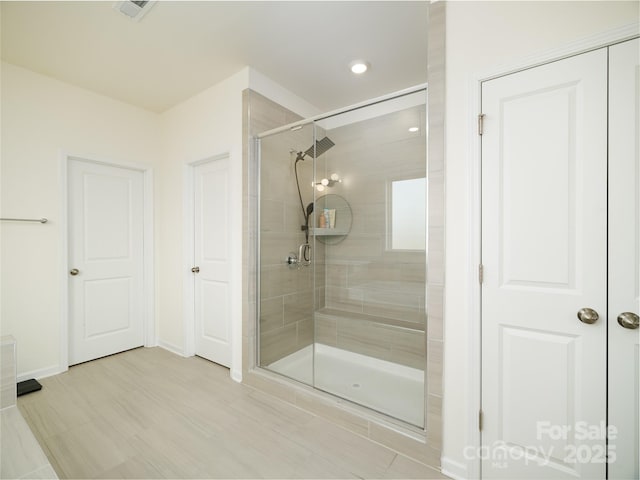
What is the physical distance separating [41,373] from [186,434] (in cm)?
176

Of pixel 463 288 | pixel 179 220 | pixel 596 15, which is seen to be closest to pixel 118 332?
pixel 179 220

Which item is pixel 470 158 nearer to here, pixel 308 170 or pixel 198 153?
pixel 308 170

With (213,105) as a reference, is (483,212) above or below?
below

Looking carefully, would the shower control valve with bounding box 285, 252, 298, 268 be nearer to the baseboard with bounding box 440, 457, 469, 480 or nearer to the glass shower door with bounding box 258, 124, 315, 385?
the glass shower door with bounding box 258, 124, 315, 385

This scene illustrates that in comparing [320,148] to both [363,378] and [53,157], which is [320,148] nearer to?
[363,378]

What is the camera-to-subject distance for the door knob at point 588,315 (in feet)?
3.99

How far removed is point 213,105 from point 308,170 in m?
1.19

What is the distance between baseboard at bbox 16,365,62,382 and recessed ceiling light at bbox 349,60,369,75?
12.5 ft

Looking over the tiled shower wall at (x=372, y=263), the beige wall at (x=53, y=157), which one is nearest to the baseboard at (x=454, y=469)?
the tiled shower wall at (x=372, y=263)

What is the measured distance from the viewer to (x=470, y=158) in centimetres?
147

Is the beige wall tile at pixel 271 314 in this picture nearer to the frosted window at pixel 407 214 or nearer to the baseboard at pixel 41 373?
the frosted window at pixel 407 214

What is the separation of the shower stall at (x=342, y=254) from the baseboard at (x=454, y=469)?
706 mm

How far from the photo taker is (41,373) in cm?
253

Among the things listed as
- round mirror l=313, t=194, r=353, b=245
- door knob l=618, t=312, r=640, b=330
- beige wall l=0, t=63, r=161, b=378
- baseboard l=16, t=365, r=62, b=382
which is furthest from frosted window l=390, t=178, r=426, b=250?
baseboard l=16, t=365, r=62, b=382
